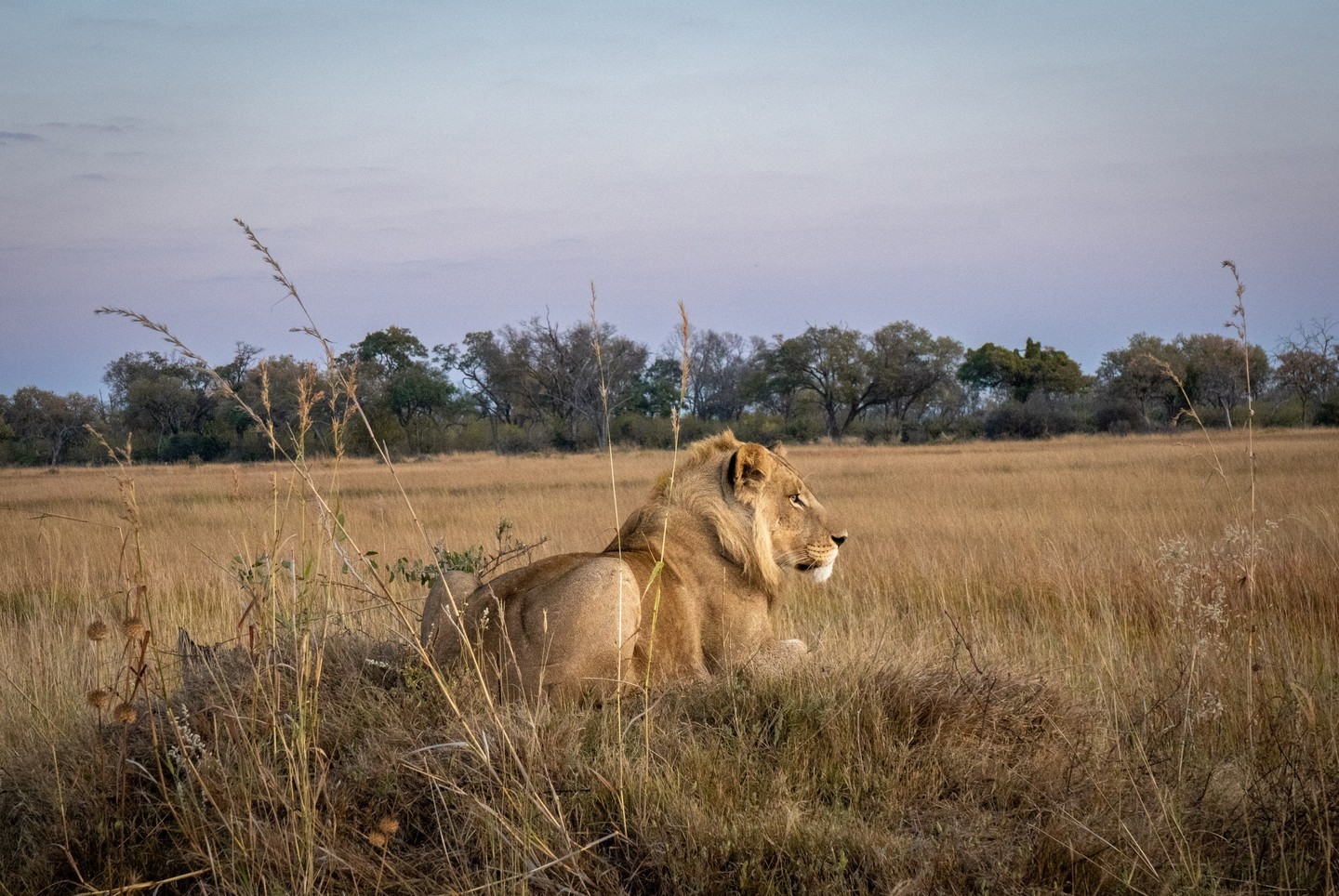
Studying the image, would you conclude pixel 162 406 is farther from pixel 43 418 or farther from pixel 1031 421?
pixel 1031 421

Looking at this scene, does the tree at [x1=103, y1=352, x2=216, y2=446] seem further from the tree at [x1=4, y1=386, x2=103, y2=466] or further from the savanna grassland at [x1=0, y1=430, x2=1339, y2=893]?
the savanna grassland at [x1=0, y1=430, x2=1339, y2=893]

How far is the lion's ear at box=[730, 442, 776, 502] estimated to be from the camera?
5.43 m

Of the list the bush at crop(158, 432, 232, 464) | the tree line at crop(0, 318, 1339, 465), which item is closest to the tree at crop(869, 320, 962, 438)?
the tree line at crop(0, 318, 1339, 465)

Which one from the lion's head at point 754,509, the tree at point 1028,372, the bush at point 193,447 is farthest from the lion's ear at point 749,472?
the tree at point 1028,372

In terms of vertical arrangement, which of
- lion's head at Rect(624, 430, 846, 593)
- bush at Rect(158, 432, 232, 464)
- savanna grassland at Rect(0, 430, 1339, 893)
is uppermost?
bush at Rect(158, 432, 232, 464)

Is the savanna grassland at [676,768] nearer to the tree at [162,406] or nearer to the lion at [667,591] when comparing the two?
the lion at [667,591]

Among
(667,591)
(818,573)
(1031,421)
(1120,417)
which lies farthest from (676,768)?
(1120,417)

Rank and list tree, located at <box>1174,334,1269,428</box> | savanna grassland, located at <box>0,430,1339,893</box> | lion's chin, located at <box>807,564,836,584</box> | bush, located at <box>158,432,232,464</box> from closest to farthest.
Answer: savanna grassland, located at <box>0,430,1339,893</box>, lion's chin, located at <box>807,564,836,584</box>, tree, located at <box>1174,334,1269,428</box>, bush, located at <box>158,432,232,464</box>

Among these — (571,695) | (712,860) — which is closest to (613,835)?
(712,860)

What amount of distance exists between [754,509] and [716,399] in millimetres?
70507

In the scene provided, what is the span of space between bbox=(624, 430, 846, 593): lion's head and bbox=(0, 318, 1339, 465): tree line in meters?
39.6

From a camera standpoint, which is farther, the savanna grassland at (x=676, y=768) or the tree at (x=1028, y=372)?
the tree at (x=1028, y=372)

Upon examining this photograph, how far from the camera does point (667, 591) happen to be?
4.95 m

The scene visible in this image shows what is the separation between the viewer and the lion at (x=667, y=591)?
4285 millimetres
